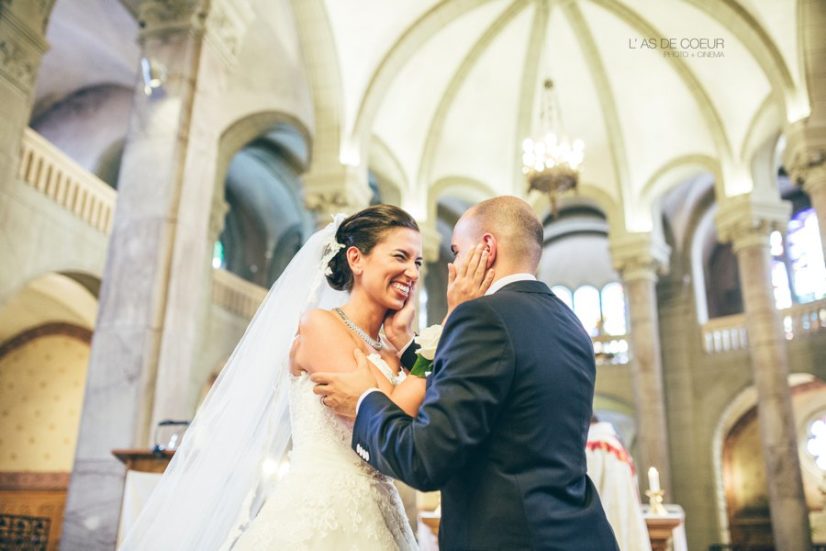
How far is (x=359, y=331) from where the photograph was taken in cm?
259

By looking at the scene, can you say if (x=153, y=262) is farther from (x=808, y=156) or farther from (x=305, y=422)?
(x=808, y=156)

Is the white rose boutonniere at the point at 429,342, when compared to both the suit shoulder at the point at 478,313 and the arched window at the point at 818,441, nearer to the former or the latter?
the suit shoulder at the point at 478,313

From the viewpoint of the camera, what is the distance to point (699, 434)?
52.8 ft

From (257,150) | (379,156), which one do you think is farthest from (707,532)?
(257,150)

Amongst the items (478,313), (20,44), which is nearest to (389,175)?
(20,44)

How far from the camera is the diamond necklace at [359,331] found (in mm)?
2580

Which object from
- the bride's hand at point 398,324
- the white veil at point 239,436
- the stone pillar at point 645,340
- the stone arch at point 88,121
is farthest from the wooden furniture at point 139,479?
the stone arch at point 88,121

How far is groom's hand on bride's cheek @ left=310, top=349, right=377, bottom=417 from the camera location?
219 centimetres

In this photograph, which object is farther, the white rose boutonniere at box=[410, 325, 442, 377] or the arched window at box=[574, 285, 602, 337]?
the arched window at box=[574, 285, 602, 337]

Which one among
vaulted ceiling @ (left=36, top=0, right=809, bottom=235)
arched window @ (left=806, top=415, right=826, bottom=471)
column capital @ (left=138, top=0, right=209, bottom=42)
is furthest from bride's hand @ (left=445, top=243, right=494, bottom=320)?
arched window @ (left=806, top=415, right=826, bottom=471)

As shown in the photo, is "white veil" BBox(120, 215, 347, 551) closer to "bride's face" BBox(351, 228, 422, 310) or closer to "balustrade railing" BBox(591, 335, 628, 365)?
"bride's face" BBox(351, 228, 422, 310)

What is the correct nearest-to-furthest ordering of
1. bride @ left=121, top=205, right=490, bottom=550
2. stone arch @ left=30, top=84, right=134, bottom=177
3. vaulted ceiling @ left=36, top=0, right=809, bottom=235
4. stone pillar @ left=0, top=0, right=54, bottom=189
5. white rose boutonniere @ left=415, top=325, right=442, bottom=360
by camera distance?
white rose boutonniere @ left=415, top=325, right=442, bottom=360
bride @ left=121, top=205, right=490, bottom=550
stone pillar @ left=0, top=0, right=54, bottom=189
vaulted ceiling @ left=36, top=0, right=809, bottom=235
stone arch @ left=30, top=84, right=134, bottom=177

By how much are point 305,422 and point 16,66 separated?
25.7 ft

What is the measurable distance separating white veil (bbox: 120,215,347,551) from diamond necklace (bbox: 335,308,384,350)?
389 mm
